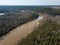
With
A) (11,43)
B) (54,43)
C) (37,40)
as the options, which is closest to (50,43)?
(54,43)

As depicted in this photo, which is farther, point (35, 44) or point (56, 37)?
point (56, 37)

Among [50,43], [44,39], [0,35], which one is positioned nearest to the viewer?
[50,43]

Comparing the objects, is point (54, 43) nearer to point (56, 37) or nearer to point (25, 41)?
point (56, 37)

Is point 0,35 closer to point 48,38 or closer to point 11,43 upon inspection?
point 11,43

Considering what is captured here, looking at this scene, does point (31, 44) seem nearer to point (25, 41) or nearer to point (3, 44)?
point (25, 41)

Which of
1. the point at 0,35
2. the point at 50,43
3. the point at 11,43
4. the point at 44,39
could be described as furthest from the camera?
the point at 0,35

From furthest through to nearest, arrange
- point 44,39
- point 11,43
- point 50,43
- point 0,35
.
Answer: point 0,35, point 11,43, point 44,39, point 50,43

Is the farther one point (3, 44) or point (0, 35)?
point (0, 35)

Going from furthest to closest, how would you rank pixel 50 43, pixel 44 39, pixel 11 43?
pixel 11 43
pixel 44 39
pixel 50 43

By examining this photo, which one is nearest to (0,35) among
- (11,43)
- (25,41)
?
(11,43)
